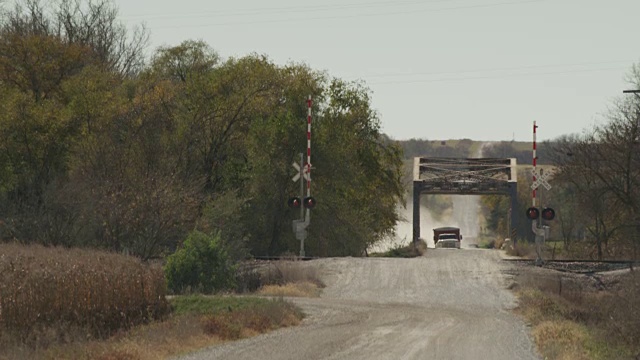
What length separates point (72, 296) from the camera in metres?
25.7

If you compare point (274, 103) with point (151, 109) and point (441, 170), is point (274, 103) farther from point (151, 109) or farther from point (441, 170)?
point (441, 170)

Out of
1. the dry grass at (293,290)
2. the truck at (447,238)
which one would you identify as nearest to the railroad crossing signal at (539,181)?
the dry grass at (293,290)

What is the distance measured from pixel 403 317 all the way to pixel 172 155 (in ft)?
81.8

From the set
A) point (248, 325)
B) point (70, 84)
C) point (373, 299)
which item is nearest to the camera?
point (248, 325)

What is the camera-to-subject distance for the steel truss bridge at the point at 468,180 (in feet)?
242

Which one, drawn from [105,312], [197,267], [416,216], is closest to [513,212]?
[416,216]

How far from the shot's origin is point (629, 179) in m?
52.5

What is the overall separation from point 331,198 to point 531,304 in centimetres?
2499

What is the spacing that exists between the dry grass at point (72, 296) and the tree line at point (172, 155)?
9.62 metres

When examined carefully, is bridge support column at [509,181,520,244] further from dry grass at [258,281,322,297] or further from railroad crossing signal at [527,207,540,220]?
dry grass at [258,281,322,297]

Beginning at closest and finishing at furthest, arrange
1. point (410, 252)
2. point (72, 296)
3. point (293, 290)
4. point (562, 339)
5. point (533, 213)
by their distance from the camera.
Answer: point (562, 339)
point (72, 296)
point (293, 290)
point (533, 213)
point (410, 252)

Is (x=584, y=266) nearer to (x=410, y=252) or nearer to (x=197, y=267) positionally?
(x=197, y=267)

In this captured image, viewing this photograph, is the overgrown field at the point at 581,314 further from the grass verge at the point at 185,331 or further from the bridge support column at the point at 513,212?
the bridge support column at the point at 513,212

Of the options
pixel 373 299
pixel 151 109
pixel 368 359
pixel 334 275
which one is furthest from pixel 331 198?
pixel 368 359
